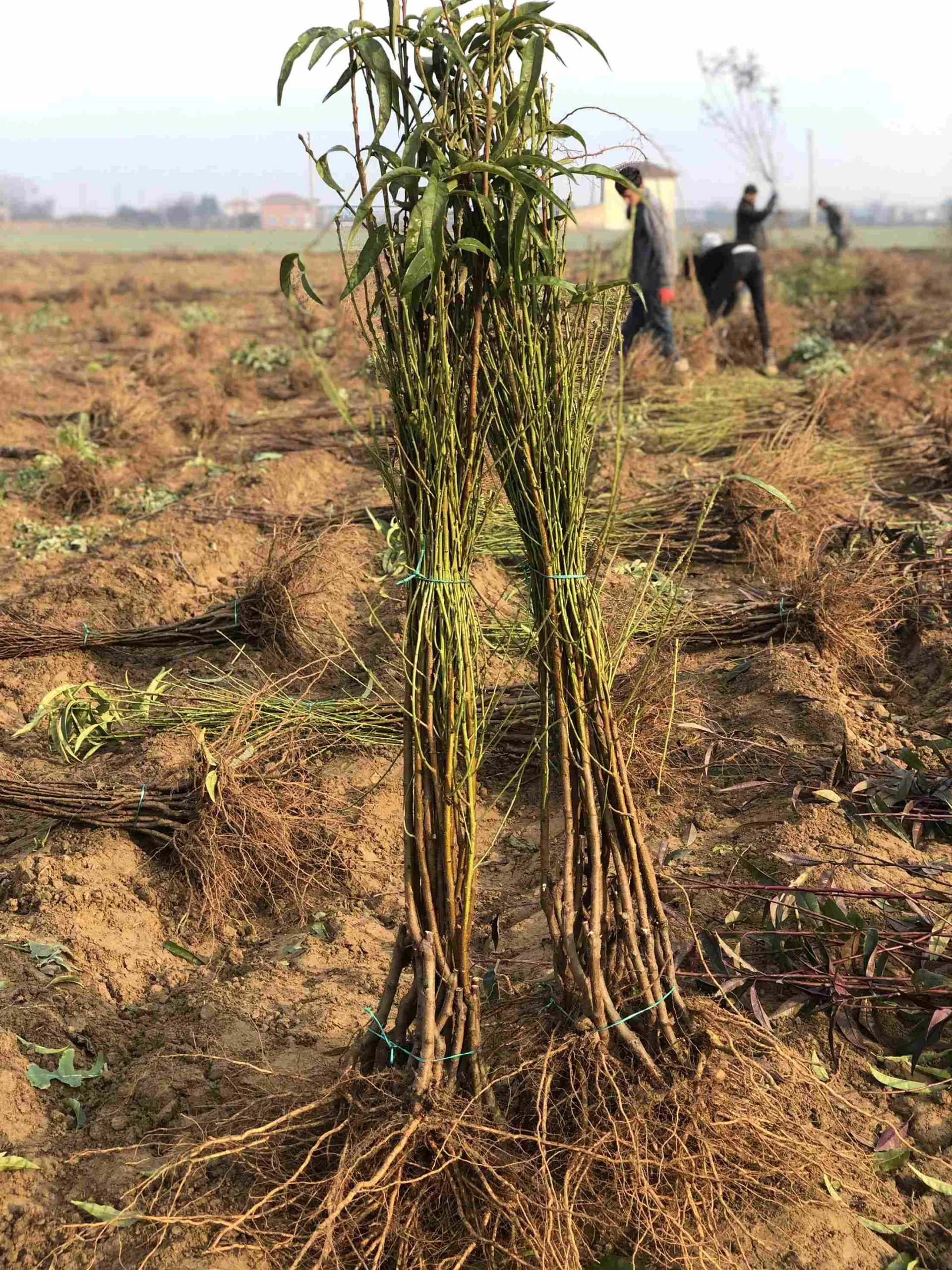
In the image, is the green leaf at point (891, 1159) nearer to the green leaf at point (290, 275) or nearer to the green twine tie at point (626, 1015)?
the green twine tie at point (626, 1015)

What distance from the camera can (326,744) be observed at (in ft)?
11.5

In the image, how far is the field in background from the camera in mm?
26719

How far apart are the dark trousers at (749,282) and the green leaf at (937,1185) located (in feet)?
23.6

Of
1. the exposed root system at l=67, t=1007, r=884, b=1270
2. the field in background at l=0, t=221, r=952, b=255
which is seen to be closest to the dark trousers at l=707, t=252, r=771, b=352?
the field in background at l=0, t=221, r=952, b=255

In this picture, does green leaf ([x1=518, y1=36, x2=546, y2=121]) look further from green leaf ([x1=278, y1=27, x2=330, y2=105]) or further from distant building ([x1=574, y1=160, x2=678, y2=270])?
distant building ([x1=574, y1=160, x2=678, y2=270])

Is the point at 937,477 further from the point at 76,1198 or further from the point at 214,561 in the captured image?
the point at 76,1198

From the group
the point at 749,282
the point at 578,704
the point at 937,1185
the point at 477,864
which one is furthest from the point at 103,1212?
the point at 749,282

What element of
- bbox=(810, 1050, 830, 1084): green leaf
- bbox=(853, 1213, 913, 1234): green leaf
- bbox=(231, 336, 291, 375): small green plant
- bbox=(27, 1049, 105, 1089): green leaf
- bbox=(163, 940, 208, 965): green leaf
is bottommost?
bbox=(853, 1213, 913, 1234): green leaf

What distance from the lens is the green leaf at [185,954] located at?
110 inches

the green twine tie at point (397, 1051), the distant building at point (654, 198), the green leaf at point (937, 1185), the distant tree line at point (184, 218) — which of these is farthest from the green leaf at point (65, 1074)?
the distant tree line at point (184, 218)

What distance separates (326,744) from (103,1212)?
170 cm

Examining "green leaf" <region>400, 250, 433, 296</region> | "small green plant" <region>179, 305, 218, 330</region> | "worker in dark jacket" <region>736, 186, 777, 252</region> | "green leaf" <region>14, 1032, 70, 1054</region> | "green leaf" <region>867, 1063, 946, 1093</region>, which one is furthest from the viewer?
"small green plant" <region>179, 305, 218, 330</region>

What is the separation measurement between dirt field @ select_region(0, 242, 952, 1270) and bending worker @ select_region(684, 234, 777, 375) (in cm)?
145

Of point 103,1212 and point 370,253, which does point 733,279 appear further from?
point 103,1212
